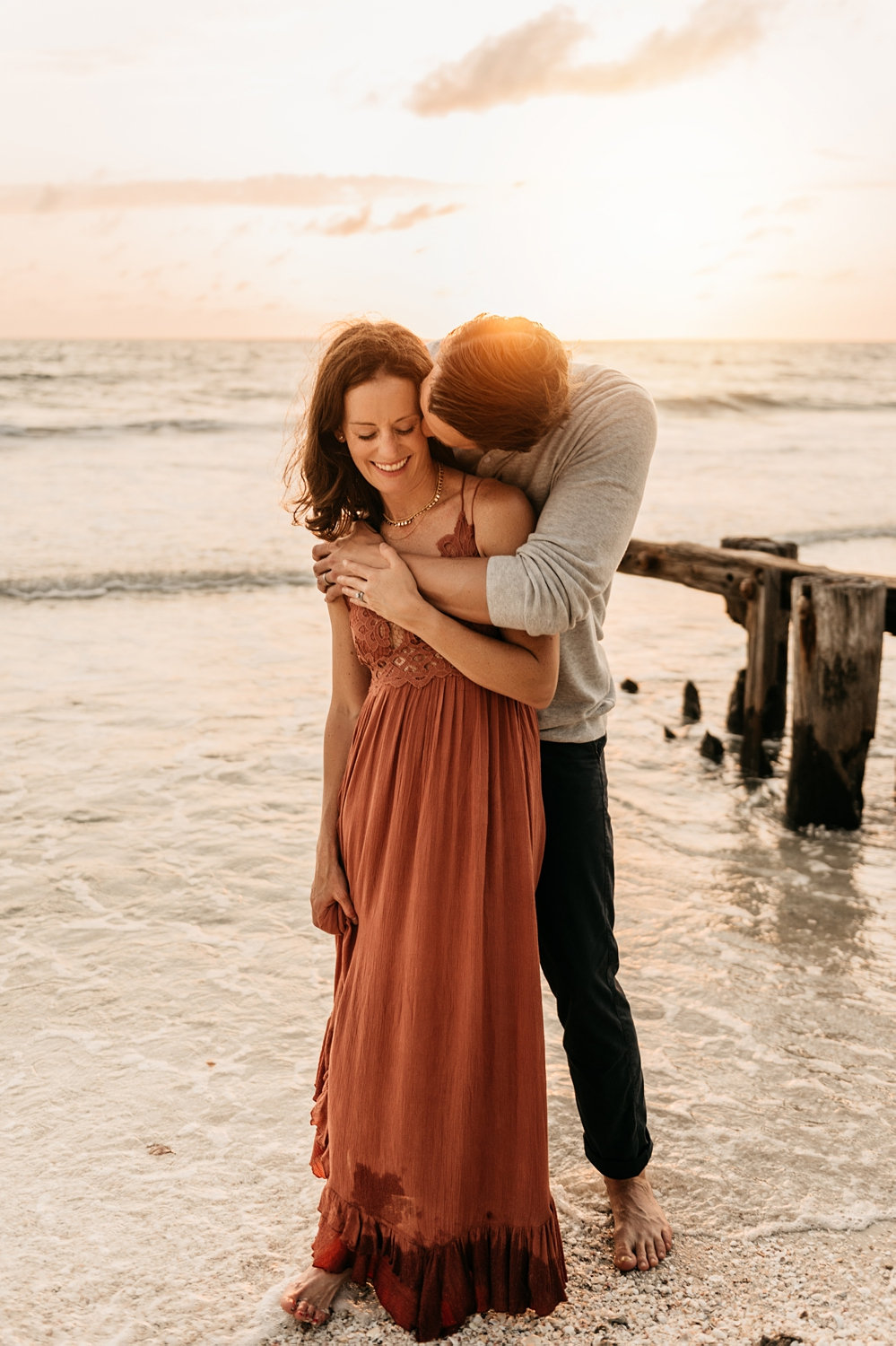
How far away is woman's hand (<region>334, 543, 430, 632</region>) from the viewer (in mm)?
2344

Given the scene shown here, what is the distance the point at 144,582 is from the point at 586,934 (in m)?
10.1

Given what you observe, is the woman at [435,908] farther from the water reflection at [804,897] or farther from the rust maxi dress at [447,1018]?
the water reflection at [804,897]

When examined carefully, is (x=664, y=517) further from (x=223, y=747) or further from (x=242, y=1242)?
(x=242, y=1242)

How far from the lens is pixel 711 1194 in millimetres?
3031

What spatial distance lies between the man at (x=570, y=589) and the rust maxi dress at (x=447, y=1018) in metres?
0.15

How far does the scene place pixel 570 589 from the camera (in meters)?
2.21

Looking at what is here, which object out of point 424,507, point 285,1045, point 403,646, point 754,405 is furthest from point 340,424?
point 754,405

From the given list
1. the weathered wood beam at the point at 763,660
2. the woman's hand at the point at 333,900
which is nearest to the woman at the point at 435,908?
the woman's hand at the point at 333,900

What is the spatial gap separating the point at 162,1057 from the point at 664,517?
13.4m

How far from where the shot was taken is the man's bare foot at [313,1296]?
8.39 feet

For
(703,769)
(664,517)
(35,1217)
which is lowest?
(35,1217)

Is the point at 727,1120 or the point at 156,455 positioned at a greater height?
the point at 156,455

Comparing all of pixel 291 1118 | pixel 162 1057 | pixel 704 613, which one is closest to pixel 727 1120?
pixel 291 1118

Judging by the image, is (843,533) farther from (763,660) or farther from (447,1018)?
(447,1018)
